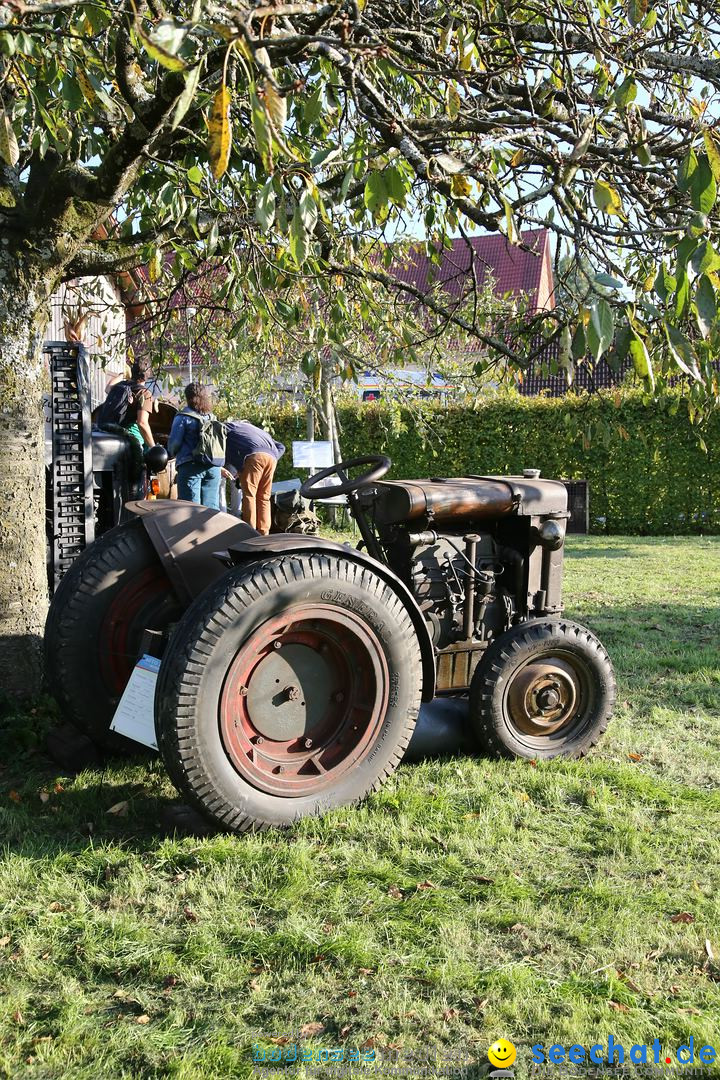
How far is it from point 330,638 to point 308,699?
0.77 feet

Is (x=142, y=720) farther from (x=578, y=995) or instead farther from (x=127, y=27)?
(x=127, y=27)

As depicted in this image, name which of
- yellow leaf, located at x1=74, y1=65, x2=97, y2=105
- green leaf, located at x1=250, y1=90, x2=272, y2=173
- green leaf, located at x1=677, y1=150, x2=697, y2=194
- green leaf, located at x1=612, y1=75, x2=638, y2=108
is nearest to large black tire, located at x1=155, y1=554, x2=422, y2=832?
green leaf, located at x1=250, y1=90, x2=272, y2=173

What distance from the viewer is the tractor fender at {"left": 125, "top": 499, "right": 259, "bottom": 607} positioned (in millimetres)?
3389

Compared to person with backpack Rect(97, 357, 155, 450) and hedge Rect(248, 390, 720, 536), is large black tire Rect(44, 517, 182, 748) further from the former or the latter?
hedge Rect(248, 390, 720, 536)

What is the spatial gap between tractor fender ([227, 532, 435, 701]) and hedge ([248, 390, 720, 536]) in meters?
11.9

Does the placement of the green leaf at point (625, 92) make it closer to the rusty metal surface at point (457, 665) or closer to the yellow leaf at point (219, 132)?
the yellow leaf at point (219, 132)

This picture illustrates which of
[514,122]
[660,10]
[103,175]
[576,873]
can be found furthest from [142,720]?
[660,10]

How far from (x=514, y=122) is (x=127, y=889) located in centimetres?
325

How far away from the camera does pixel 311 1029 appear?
2.00 meters

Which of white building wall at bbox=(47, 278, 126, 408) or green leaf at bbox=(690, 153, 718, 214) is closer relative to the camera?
green leaf at bbox=(690, 153, 718, 214)

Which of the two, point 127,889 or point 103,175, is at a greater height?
point 103,175

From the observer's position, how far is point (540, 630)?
359 cm

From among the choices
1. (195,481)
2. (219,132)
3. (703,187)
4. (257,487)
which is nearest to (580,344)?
(703,187)

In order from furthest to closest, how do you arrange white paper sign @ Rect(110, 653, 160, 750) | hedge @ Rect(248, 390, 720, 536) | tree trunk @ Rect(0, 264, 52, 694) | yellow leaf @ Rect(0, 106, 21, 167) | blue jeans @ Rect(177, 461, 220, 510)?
hedge @ Rect(248, 390, 720, 536), blue jeans @ Rect(177, 461, 220, 510), tree trunk @ Rect(0, 264, 52, 694), white paper sign @ Rect(110, 653, 160, 750), yellow leaf @ Rect(0, 106, 21, 167)
